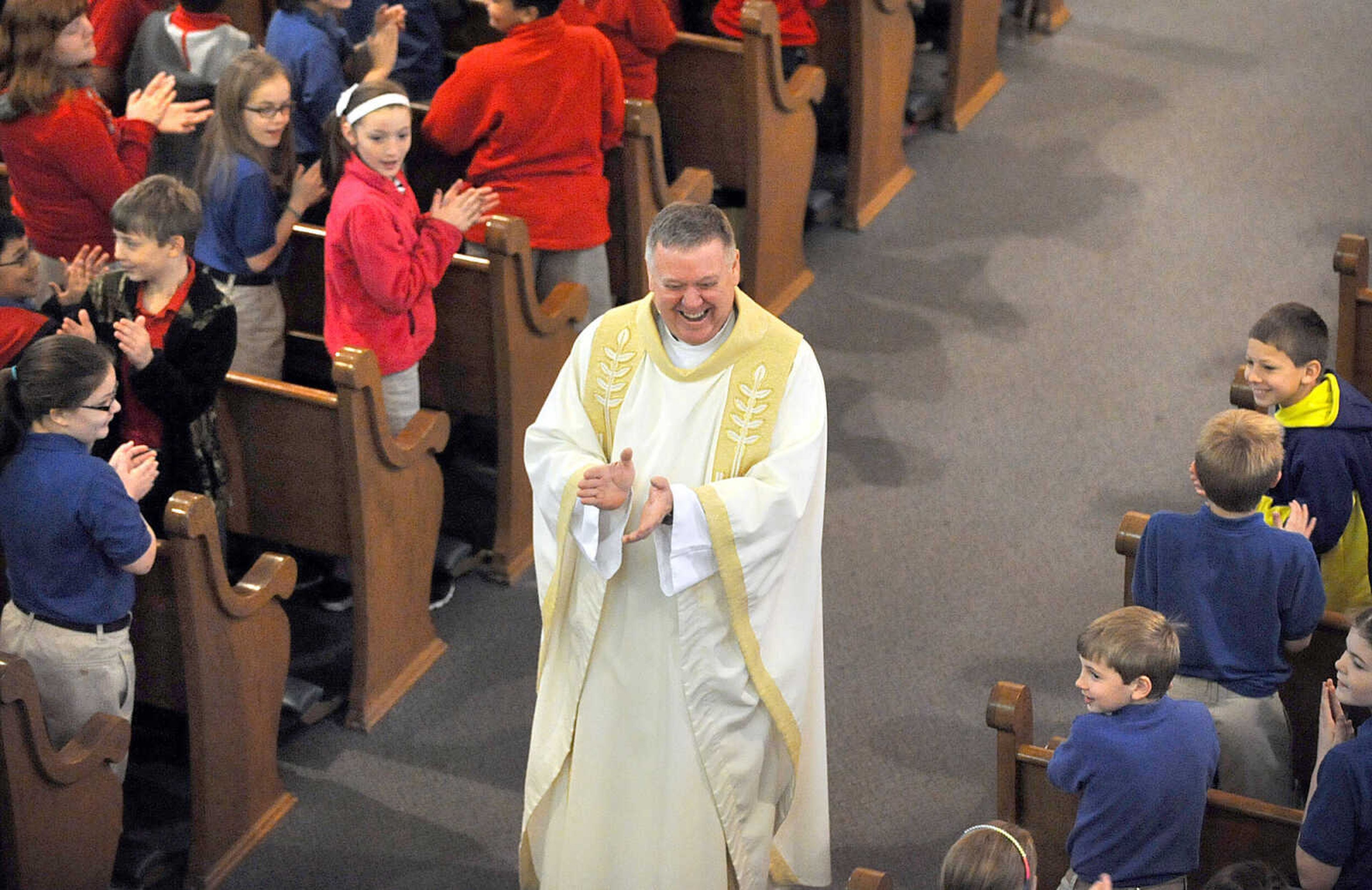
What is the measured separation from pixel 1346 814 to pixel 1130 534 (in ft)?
2.90

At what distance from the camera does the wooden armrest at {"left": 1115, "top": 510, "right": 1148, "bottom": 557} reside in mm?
3637

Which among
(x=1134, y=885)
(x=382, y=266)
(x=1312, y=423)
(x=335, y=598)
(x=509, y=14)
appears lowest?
(x=335, y=598)

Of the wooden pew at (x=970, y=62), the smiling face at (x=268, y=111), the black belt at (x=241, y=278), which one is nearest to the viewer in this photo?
the smiling face at (x=268, y=111)

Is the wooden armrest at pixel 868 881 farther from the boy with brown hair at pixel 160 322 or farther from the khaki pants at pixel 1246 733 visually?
the boy with brown hair at pixel 160 322

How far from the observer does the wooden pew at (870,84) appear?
6312 millimetres

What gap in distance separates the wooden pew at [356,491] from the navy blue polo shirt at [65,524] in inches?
26.1

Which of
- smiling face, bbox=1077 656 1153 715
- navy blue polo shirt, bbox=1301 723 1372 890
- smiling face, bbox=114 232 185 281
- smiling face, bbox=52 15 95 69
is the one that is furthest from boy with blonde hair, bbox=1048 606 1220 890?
smiling face, bbox=52 15 95 69

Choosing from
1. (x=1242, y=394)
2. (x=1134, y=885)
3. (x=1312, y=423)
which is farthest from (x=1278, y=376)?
(x=1134, y=885)

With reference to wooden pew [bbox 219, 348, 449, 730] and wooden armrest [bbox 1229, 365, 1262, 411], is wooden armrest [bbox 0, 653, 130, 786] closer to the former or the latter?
wooden pew [bbox 219, 348, 449, 730]

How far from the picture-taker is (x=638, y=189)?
537cm

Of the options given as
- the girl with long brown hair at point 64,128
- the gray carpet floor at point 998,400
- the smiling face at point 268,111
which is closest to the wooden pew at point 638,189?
the gray carpet floor at point 998,400

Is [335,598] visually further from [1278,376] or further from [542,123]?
[1278,376]

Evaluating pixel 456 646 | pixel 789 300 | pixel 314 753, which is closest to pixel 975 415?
pixel 789 300

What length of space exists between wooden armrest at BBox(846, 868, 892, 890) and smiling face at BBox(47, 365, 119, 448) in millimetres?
1823
